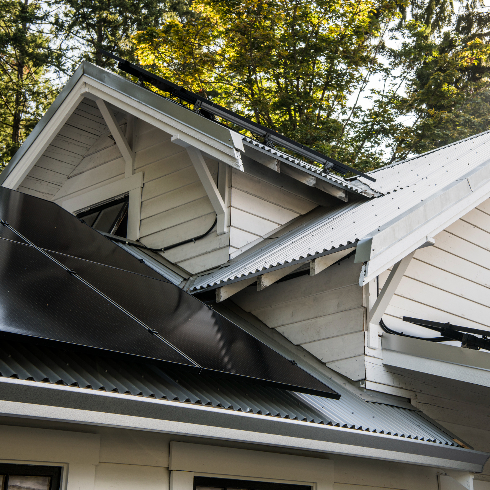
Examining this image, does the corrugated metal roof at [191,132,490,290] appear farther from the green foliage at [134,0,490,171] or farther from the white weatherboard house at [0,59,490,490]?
the green foliage at [134,0,490,171]

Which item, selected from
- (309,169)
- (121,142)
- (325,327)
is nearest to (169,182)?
(121,142)

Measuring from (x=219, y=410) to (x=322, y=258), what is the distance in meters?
2.49

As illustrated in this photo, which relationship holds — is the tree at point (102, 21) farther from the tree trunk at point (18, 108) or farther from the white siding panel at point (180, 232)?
the white siding panel at point (180, 232)

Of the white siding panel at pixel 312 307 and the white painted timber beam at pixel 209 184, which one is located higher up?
the white painted timber beam at pixel 209 184

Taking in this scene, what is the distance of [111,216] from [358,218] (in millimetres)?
4313

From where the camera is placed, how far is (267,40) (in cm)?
2219

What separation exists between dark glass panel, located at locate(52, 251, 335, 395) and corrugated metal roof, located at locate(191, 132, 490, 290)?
→ 1.12 m

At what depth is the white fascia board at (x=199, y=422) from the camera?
12.8ft

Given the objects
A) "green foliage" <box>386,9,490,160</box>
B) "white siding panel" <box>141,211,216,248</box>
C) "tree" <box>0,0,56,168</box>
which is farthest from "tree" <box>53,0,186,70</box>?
"white siding panel" <box>141,211,216,248</box>

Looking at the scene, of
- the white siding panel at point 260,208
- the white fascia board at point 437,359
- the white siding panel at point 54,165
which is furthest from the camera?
the white siding panel at point 54,165

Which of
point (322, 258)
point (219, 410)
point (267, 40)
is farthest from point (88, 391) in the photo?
point (267, 40)

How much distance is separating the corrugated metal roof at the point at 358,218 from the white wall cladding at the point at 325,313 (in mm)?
488

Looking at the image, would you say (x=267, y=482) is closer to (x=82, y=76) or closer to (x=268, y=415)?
(x=268, y=415)

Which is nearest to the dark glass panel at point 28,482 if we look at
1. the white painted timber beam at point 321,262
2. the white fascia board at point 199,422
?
the white fascia board at point 199,422
